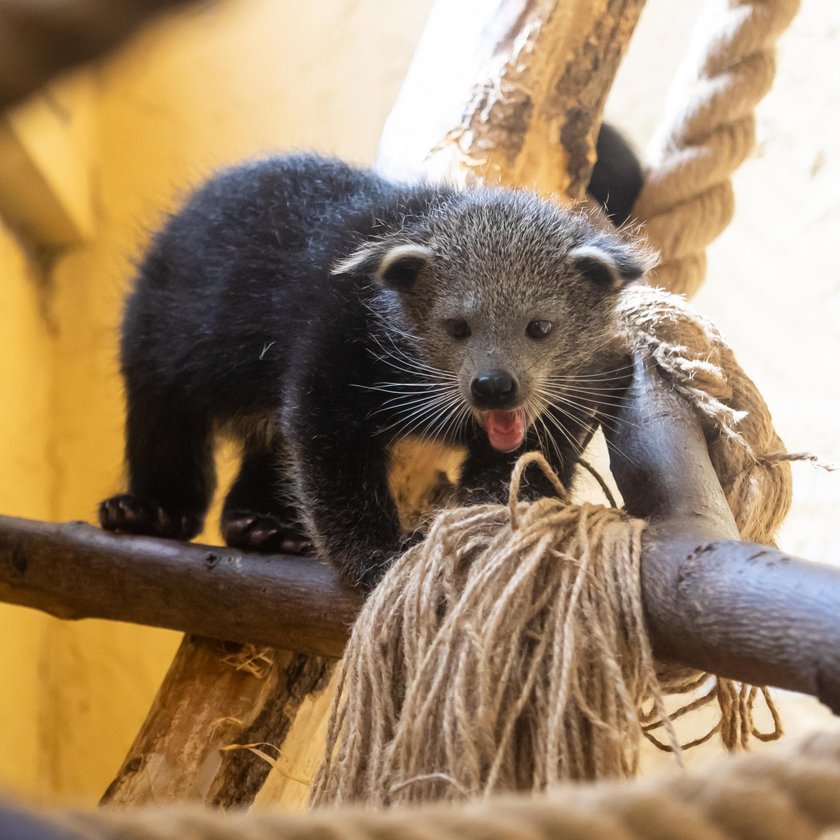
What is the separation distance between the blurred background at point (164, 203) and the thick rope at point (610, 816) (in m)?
3.47

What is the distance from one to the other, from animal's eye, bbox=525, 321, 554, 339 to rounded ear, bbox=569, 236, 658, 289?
19cm

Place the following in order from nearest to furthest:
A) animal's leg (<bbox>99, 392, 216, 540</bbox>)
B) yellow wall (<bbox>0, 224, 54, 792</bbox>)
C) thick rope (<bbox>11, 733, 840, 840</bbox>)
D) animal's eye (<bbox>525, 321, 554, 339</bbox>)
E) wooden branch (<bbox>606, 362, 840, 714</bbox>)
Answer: thick rope (<bbox>11, 733, 840, 840</bbox>), wooden branch (<bbox>606, 362, 840, 714</bbox>), animal's eye (<bbox>525, 321, 554, 339</bbox>), animal's leg (<bbox>99, 392, 216, 540</bbox>), yellow wall (<bbox>0, 224, 54, 792</bbox>)

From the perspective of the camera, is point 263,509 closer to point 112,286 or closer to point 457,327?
point 457,327

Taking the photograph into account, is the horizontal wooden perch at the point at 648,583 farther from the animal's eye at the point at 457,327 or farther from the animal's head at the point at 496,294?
the animal's eye at the point at 457,327

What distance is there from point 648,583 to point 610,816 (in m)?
0.86

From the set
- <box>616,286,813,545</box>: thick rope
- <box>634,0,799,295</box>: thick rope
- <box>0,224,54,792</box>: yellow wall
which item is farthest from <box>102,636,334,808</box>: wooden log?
<box>0,224,54,792</box>: yellow wall

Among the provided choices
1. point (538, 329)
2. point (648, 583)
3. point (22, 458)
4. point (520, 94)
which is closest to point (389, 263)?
point (538, 329)

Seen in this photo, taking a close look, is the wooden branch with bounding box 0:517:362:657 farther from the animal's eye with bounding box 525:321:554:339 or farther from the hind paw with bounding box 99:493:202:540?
the animal's eye with bounding box 525:321:554:339

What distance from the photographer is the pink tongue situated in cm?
239

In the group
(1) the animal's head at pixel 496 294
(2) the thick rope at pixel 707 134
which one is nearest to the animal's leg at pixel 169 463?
(1) the animal's head at pixel 496 294

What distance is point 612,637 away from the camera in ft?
5.01

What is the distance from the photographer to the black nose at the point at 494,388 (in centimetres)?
236

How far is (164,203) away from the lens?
4035 millimetres

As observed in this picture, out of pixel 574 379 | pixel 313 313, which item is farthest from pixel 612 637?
pixel 313 313
